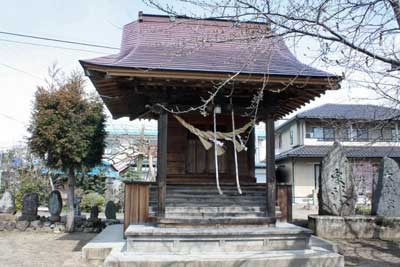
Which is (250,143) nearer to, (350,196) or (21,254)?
(350,196)

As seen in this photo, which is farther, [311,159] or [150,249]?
[311,159]

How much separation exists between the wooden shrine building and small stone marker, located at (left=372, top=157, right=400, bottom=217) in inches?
129

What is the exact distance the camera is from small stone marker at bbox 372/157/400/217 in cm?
1038

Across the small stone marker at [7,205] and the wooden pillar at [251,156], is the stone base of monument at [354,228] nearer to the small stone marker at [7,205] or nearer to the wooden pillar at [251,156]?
the wooden pillar at [251,156]

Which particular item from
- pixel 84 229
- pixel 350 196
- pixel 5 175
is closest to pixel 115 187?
pixel 5 175

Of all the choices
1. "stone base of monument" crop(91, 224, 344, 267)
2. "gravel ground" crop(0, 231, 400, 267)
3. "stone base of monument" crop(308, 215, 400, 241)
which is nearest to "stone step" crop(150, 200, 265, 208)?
"stone base of monument" crop(91, 224, 344, 267)

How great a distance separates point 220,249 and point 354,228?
183 inches

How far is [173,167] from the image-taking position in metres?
10.1

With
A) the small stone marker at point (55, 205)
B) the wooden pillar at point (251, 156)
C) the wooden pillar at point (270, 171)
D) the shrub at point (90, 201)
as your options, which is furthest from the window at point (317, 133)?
the wooden pillar at point (270, 171)

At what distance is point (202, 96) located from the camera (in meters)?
8.19

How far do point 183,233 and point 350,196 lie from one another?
5599mm

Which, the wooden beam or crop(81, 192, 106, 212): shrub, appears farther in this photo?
crop(81, 192, 106, 212): shrub

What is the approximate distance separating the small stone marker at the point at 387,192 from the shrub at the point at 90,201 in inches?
516

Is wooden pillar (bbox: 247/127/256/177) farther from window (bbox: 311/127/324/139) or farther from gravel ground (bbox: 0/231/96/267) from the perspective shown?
window (bbox: 311/127/324/139)
